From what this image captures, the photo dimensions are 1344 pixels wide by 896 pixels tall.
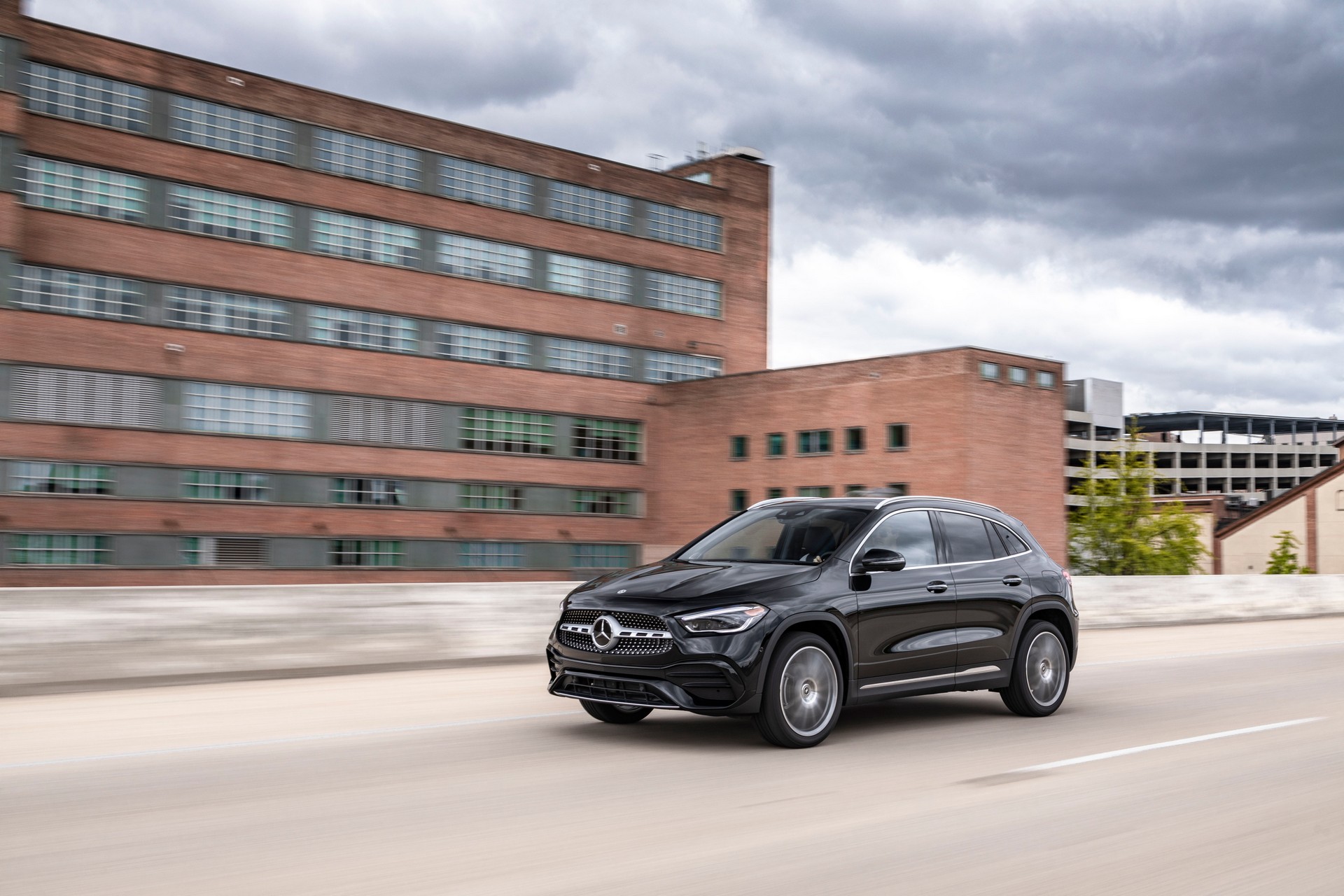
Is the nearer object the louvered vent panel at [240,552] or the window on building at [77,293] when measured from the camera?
the window on building at [77,293]

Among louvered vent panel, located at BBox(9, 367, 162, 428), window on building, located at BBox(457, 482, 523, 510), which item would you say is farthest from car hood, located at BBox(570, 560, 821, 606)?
window on building, located at BBox(457, 482, 523, 510)

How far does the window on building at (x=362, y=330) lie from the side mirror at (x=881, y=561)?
45.7 metres

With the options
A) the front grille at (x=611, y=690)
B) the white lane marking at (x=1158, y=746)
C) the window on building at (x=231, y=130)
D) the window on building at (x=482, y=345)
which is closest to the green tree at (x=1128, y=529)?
the window on building at (x=482, y=345)

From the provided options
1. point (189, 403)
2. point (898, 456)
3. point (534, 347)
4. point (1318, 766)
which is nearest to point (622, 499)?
point (534, 347)

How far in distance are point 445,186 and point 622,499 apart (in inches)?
655

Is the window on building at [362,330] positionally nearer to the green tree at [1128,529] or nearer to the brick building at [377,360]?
the brick building at [377,360]

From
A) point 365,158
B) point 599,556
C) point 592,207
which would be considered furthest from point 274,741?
point 592,207

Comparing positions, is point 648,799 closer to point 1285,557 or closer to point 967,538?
point 967,538

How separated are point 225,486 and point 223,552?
249cm

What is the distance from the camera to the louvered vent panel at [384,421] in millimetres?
52625

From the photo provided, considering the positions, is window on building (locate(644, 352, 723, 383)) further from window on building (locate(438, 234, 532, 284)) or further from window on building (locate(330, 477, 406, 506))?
window on building (locate(330, 477, 406, 506))

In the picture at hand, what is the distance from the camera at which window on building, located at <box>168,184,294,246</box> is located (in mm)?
48781

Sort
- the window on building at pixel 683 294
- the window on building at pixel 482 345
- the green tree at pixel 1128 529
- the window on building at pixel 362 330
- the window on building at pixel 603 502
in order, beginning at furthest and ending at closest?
the green tree at pixel 1128 529 < the window on building at pixel 683 294 < the window on building at pixel 603 502 < the window on building at pixel 482 345 < the window on building at pixel 362 330

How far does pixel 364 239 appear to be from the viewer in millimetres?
53562
